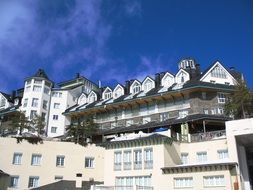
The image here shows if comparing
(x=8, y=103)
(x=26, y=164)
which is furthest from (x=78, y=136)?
(x=8, y=103)

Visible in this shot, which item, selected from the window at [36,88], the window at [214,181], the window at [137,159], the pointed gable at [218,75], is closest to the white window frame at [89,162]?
the window at [137,159]

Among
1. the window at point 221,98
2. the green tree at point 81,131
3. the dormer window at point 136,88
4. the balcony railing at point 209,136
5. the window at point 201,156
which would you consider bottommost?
the window at point 201,156

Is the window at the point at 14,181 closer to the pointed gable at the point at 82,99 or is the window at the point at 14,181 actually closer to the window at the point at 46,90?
the window at the point at 46,90

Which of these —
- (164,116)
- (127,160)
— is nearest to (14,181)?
(127,160)

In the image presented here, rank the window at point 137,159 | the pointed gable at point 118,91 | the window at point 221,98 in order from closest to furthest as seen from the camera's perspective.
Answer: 1. the window at point 137,159
2. the window at point 221,98
3. the pointed gable at point 118,91

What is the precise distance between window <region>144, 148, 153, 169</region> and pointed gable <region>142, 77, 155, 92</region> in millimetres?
24077

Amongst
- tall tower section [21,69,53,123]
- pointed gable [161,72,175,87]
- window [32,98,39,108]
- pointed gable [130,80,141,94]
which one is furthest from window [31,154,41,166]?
pointed gable [161,72,175,87]

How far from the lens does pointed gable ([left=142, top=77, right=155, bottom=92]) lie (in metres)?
64.0

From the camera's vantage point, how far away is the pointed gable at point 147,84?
210 feet

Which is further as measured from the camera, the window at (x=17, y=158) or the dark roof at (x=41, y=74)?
the dark roof at (x=41, y=74)

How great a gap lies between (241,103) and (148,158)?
15171 mm

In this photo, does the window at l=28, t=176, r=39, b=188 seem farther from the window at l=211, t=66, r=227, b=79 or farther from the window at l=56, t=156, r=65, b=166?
the window at l=211, t=66, r=227, b=79

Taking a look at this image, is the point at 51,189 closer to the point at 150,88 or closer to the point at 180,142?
the point at 180,142

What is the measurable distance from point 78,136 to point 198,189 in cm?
2392
